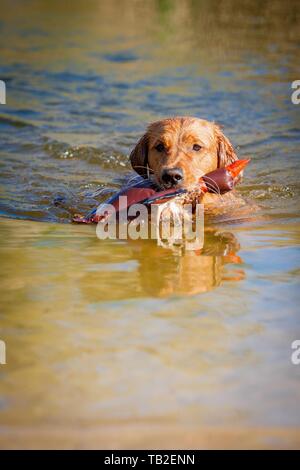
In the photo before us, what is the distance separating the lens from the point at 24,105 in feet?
33.9

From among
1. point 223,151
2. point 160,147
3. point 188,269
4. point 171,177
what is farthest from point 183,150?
point 188,269

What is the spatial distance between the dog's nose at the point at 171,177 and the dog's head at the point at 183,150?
0.31 feet

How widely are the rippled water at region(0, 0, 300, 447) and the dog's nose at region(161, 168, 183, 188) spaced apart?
0.44 m

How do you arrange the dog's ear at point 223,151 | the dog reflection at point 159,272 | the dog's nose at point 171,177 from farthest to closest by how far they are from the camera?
the dog's ear at point 223,151 < the dog's nose at point 171,177 < the dog reflection at point 159,272

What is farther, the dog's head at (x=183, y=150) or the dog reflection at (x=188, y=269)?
the dog's head at (x=183, y=150)

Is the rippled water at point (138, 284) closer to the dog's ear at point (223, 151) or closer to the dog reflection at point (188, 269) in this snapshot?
the dog reflection at point (188, 269)

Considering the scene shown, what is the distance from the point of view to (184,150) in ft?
20.0

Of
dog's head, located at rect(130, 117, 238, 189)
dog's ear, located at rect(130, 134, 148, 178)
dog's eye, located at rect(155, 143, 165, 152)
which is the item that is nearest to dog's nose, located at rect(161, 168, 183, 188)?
dog's head, located at rect(130, 117, 238, 189)

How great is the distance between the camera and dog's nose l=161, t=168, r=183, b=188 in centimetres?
548

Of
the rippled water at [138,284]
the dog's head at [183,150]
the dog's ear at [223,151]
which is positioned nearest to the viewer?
the rippled water at [138,284]

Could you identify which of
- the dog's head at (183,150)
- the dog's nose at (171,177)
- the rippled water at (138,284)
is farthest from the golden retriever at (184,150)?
the rippled water at (138,284)

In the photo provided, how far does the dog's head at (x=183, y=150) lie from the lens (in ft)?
19.4

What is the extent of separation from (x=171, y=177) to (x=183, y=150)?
2.16 feet

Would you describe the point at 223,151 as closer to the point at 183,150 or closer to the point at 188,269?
the point at 183,150
